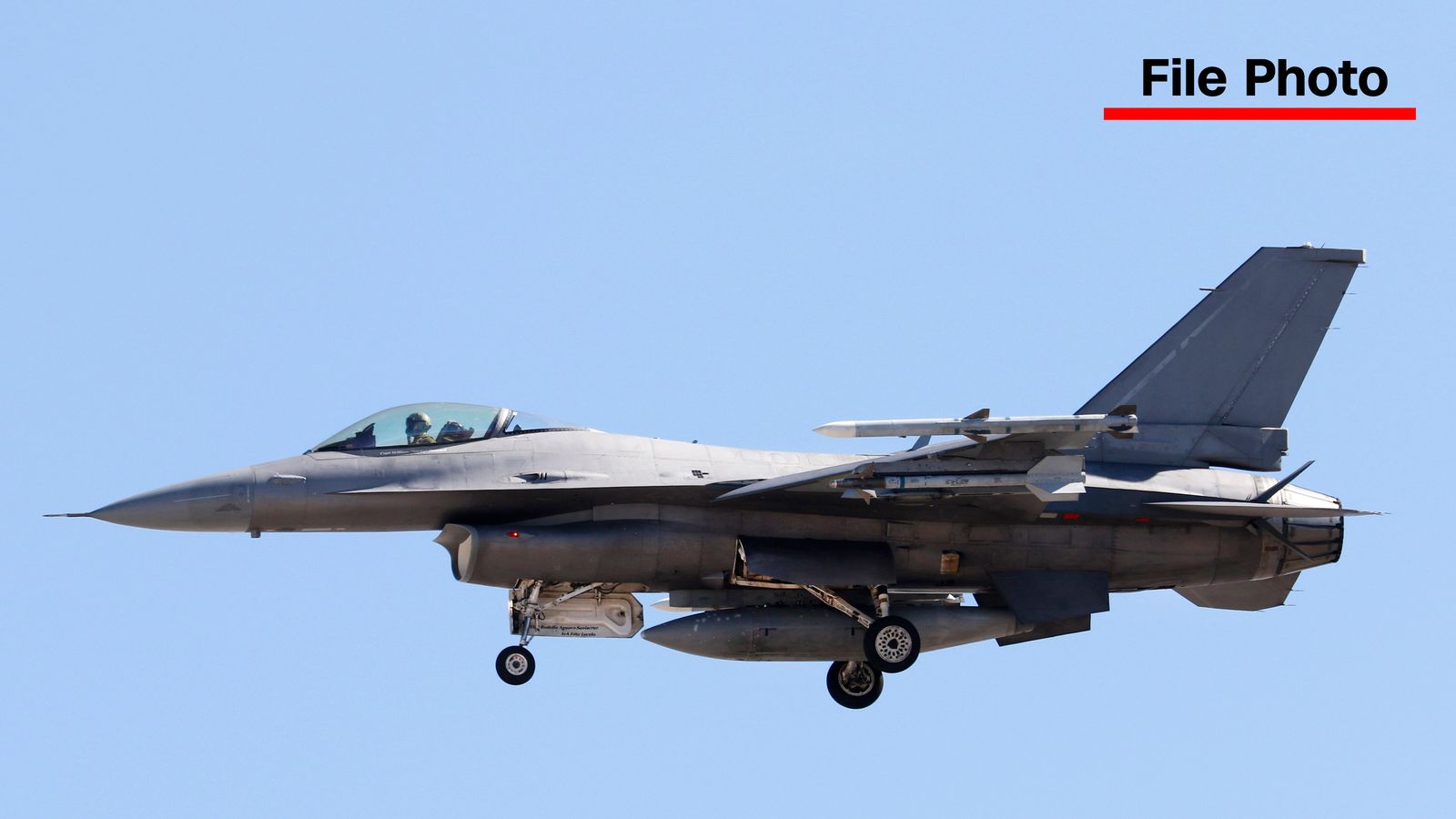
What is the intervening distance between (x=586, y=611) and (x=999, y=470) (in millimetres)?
4932

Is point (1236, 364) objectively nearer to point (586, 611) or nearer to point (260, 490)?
point (586, 611)

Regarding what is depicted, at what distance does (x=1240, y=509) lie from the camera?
950 inches

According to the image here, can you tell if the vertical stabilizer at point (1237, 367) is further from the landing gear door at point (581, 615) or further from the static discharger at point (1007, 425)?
the landing gear door at point (581, 615)

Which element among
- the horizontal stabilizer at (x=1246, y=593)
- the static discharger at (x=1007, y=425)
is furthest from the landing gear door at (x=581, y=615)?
the horizontal stabilizer at (x=1246, y=593)

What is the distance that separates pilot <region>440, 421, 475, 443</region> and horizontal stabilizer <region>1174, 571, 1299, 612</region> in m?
8.52

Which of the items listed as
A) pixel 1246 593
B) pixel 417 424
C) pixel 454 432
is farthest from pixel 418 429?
pixel 1246 593

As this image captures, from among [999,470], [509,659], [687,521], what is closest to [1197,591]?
[999,470]

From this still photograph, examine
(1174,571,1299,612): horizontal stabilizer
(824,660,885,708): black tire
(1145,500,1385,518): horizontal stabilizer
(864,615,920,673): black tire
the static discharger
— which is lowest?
(824,660,885,708): black tire

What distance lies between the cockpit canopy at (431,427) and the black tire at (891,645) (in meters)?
4.13

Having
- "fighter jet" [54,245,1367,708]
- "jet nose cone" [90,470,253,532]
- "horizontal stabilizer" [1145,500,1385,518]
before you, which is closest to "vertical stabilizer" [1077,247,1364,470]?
"fighter jet" [54,245,1367,708]

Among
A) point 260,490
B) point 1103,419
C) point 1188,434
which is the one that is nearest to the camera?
point 1103,419

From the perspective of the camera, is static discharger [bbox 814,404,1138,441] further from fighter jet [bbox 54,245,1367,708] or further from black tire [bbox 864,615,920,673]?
black tire [bbox 864,615,920,673]

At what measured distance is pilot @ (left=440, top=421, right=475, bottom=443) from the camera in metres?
23.8

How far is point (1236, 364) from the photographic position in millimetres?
25547
